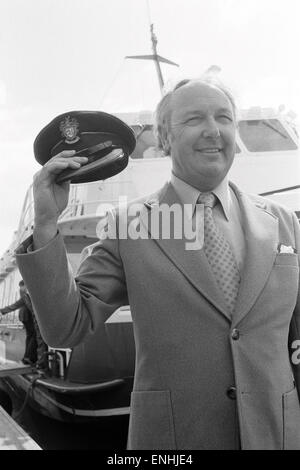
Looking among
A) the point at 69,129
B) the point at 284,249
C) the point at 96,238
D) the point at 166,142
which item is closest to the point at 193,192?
the point at 166,142

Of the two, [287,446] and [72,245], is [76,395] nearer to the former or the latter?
[72,245]

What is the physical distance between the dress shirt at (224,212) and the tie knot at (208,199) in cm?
1

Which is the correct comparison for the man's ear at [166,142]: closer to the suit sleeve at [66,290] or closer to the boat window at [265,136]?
the suit sleeve at [66,290]

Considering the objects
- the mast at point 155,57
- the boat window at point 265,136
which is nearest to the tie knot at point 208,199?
the boat window at point 265,136

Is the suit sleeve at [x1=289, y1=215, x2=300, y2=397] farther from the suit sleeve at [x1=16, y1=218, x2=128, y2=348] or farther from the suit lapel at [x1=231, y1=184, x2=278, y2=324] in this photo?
the suit sleeve at [x1=16, y1=218, x2=128, y2=348]

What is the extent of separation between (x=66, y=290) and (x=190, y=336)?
0.40 metres

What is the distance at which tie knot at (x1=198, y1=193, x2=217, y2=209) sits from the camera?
63.8 inches

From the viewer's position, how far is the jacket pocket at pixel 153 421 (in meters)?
1.42

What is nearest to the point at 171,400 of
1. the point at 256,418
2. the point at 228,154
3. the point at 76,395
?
the point at 256,418

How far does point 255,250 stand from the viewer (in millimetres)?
1531

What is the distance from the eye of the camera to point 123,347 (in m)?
4.20

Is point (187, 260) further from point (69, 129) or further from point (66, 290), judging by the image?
point (69, 129)

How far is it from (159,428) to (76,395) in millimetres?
3244

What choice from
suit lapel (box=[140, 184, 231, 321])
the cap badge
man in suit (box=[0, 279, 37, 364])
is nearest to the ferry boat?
man in suit (box=[0, 279, 37, 364])
